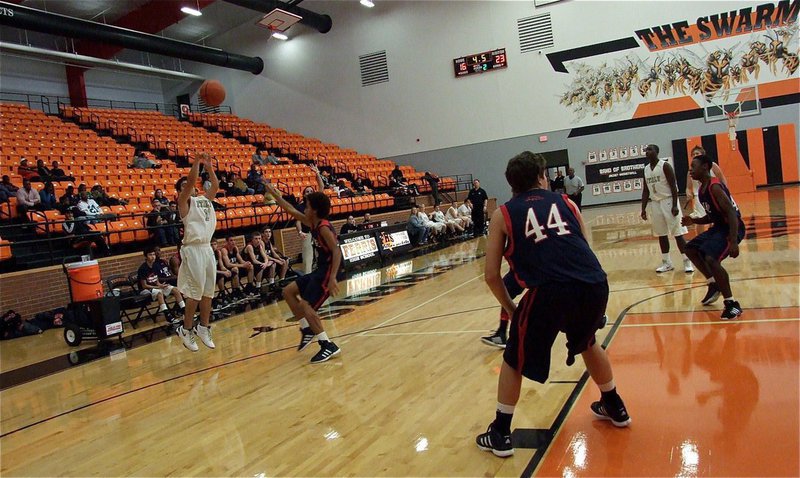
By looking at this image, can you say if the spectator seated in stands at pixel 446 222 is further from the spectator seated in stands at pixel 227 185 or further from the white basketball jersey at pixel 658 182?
the white basketball jersey at pixel 658 182

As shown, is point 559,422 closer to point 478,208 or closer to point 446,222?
point 446,222

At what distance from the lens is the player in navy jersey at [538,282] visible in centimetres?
291

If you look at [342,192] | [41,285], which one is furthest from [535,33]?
[41,285]

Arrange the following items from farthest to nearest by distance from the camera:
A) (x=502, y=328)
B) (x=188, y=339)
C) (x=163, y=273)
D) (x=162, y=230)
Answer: (x=162, y=230), (x=163, y=273), (x=188, y=339), (x=502, y=328)

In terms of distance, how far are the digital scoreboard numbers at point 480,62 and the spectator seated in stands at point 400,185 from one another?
5.00 meters

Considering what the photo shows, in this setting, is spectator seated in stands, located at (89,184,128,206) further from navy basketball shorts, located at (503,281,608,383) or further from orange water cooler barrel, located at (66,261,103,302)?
navy basketball shorts, located at (503,281,608,383)

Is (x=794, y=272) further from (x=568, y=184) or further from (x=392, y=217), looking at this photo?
(x=392, y=217)

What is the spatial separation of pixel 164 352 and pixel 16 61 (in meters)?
19.8

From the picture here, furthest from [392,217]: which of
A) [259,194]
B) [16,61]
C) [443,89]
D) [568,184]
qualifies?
[16,61]

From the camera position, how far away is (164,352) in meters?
6.84

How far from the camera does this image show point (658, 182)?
773 cm

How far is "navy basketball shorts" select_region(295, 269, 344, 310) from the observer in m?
5.49

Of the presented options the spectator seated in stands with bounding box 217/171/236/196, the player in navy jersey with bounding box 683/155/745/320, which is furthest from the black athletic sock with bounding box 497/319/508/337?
the spectator seated in stands with bounding box 217/171/236/196

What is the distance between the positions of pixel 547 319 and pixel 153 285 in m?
8.03
